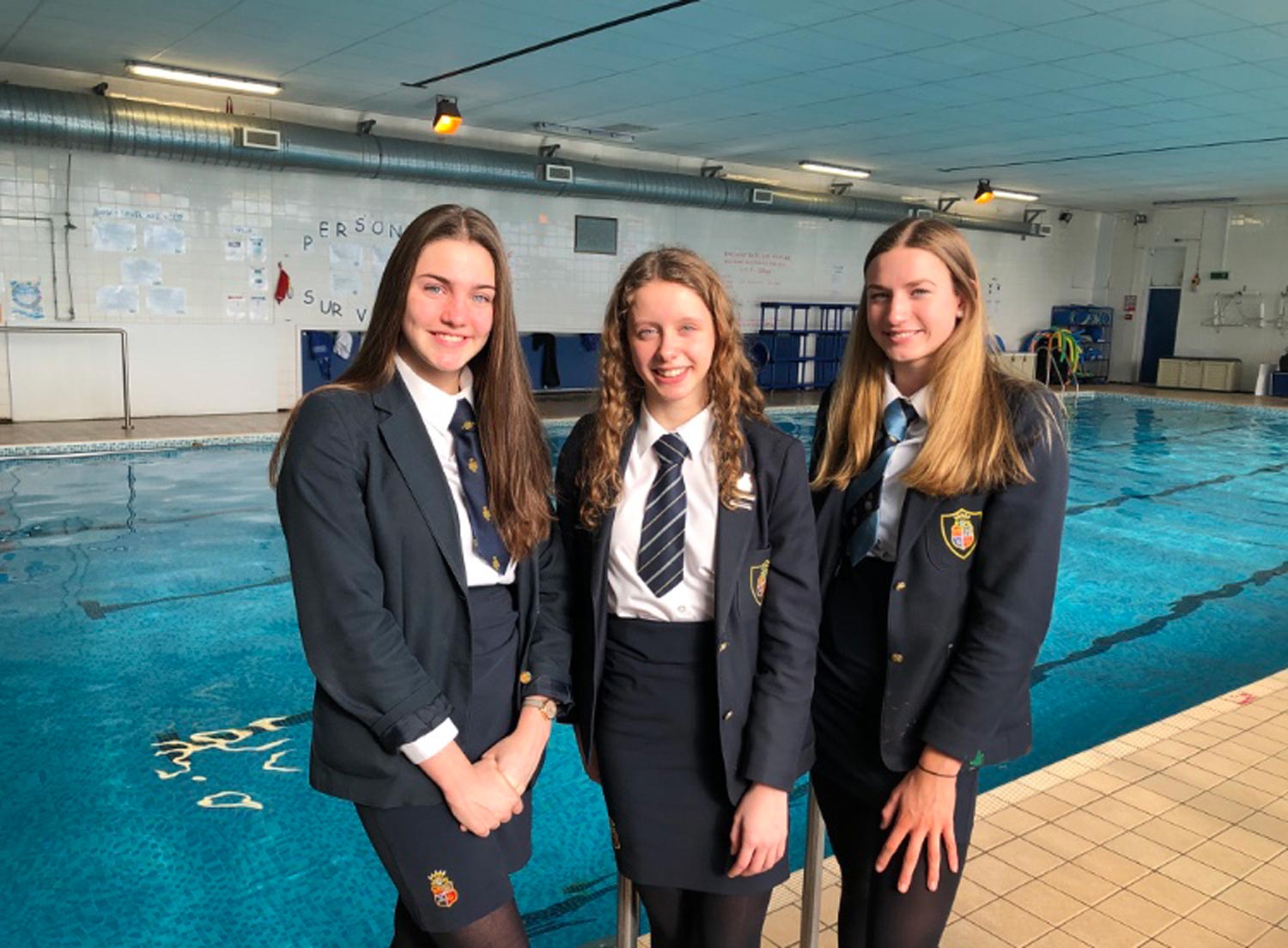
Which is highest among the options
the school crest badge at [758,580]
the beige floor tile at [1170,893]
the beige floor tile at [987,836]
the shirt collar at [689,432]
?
the shirt collar at [689,432]

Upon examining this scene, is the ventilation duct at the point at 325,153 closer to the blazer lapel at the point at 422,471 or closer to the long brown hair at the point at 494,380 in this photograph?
the long brown hair at the point at 494,380

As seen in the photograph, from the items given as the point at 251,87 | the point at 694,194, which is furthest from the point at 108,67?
the point at 694,194

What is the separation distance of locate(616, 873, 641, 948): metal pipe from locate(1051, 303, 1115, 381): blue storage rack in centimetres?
1881

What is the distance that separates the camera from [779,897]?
2301 millimetres

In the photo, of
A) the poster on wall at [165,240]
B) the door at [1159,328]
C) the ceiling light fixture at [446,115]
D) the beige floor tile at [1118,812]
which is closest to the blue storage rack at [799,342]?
the ceiling light fixture at [446,115]

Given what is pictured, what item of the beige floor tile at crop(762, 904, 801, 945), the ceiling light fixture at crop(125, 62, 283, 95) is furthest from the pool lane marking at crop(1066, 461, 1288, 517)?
the ceiling light fixture at crop(125, 62, 283, 95)

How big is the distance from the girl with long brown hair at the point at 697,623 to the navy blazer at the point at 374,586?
0.24 m

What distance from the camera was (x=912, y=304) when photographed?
154 cm

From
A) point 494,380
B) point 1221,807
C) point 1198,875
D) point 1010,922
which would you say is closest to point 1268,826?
point 1221,807

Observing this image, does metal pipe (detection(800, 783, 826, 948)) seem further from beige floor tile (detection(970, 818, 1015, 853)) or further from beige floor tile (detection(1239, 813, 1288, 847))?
beige floor tile (detection(1239, 813, 1288, 847))

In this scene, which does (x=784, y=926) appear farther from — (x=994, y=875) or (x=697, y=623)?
(x=697, y=623)

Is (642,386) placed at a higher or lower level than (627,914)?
higher

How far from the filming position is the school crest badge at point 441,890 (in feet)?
4.56

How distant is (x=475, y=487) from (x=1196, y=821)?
7.60 feet
